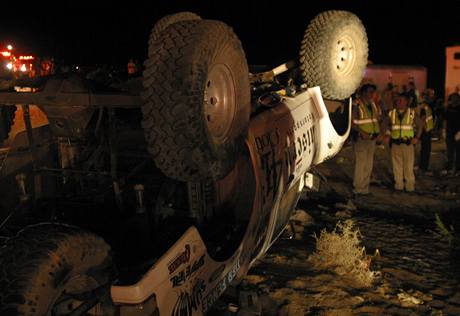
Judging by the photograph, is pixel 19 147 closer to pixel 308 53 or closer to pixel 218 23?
pixel 218 23

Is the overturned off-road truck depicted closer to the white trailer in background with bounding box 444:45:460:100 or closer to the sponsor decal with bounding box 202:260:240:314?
the sponsor decal with bounding box 202:260:240:314

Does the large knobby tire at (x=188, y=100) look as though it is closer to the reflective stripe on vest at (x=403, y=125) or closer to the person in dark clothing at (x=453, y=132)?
the reflective stripe on vest at (x=403, y=125)

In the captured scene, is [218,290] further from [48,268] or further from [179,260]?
[48,268]

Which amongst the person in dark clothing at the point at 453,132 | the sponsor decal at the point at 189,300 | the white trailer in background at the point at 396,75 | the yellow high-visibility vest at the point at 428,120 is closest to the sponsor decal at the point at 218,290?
the sponsor decal at the point at 189,300

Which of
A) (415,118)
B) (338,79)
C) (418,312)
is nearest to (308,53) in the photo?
(338,79)

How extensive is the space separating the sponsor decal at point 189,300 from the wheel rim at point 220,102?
99 cm

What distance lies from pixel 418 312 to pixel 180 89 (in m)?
3.04

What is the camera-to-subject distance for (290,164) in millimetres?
4656

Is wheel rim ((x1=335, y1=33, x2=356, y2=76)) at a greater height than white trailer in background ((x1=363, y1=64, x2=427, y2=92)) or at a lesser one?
greater

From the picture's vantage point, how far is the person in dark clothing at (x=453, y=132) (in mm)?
9789

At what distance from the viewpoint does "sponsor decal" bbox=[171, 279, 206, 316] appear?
3.14 metres

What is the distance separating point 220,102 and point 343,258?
267 cm

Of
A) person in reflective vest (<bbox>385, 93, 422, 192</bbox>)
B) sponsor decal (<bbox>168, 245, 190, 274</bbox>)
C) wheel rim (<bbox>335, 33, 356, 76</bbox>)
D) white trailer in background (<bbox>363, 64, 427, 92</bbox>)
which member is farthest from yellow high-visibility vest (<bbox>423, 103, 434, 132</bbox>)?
sponsor decal (<bbox>168, 245, 190, 274</bbox>)

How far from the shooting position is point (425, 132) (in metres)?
9.87
